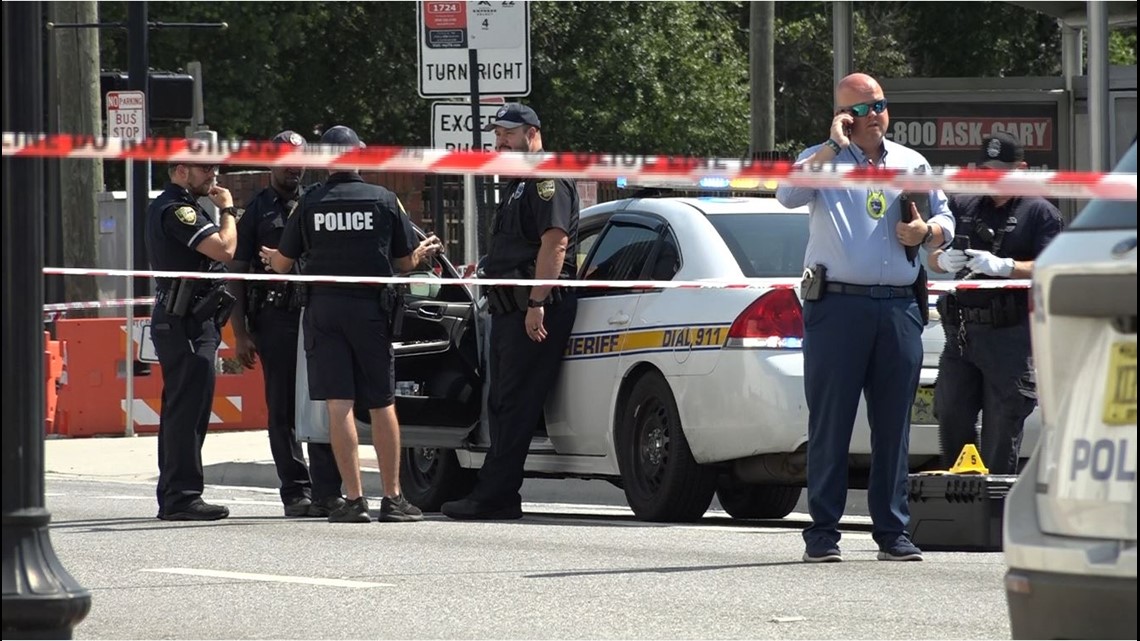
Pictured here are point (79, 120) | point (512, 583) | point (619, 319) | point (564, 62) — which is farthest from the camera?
point (564, 62)

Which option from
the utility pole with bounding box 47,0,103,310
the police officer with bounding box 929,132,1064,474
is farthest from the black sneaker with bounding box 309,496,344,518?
the utility pole with bounding box 47,0,103,310

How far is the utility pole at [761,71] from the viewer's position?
22016 mm

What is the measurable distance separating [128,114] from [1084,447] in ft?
46.3

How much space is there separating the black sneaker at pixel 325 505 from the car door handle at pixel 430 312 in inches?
38.0

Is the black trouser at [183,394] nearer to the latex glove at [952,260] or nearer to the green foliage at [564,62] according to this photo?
the latex glove at [952,260]

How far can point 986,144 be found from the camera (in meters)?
9.70

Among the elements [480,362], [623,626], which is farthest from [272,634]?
[480,362]

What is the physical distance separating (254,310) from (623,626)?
→ 4.73 meters

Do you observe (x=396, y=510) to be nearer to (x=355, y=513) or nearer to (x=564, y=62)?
(x=355, y=513)

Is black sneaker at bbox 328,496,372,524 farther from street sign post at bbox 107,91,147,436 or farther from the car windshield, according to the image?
street sign post at bbox 107,91,147,436

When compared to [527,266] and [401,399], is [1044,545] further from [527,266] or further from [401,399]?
[401,399]

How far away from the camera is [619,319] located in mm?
9898

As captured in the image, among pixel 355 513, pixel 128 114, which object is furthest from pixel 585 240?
pixel 128 114

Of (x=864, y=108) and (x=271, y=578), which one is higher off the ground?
(x=864, y=108)
